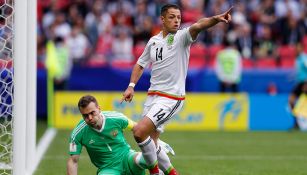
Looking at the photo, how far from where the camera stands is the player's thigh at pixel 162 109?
329 inches

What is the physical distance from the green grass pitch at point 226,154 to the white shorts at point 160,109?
1729mm

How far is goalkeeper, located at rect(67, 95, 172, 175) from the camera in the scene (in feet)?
26.5

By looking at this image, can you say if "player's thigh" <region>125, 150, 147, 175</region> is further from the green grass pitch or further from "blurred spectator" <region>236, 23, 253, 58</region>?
"blurred spectator" <region>236, 23, 253, 58</region>

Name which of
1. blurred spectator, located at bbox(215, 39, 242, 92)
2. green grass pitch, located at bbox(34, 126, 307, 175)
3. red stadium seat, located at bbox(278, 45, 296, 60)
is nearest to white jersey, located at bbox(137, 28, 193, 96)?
green grass pitch, located at bbox(34, 126, 307, 175)

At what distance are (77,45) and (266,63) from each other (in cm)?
521

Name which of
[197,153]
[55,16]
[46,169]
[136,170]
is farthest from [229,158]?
[55,16]

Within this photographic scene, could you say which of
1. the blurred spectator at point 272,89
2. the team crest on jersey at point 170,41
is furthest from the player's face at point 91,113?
the blurred spectator at point 272,89

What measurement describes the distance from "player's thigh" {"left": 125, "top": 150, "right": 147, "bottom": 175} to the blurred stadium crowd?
11693mm

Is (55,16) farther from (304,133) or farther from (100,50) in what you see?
(304,133)

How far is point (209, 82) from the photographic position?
20328 mm

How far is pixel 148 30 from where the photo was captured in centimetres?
2111

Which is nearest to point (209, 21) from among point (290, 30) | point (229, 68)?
point (229, 68)

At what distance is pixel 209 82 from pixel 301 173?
10133 millimetres

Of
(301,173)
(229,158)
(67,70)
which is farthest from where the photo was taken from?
(67,70)
